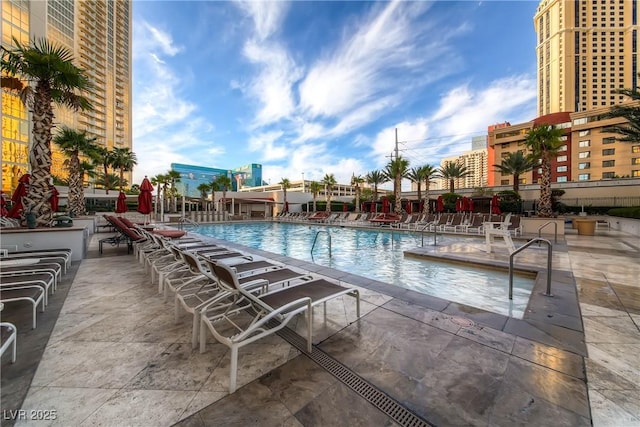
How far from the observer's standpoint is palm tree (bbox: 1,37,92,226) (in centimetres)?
669

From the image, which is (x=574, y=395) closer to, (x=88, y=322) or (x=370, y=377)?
(x=370, y=377)

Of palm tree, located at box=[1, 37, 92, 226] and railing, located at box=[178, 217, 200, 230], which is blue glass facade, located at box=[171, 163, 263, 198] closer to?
railing, located at box=[178, 217, 200, 230]

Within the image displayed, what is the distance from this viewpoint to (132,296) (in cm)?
409

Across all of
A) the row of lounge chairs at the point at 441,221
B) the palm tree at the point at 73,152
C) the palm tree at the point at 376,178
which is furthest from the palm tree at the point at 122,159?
the palm tree at the point at 376,178

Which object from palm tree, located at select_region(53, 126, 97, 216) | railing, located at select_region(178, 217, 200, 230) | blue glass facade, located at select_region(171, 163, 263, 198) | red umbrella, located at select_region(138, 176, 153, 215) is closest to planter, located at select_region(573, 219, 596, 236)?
red umbrella, located at select_region(138, 176, 153, 215)

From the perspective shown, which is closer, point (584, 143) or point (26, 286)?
point (26, 286)

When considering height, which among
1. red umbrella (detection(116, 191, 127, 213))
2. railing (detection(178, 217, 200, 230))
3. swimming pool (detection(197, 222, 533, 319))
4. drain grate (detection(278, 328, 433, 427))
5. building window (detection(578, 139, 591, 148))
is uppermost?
building window (detection(578, 139, 591, 148))

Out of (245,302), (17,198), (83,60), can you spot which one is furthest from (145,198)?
(83,60)

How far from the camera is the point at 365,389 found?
6.34 feet

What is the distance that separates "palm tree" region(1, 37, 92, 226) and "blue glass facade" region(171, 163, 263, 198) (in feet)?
275

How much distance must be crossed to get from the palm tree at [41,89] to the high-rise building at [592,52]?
104 meters

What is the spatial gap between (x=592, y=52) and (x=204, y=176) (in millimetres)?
143934

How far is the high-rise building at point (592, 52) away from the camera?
69812 millimetres

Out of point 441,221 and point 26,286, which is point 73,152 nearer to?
point 26,286
